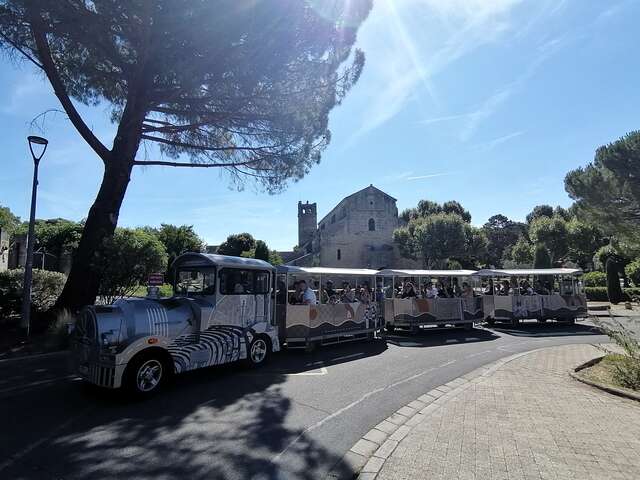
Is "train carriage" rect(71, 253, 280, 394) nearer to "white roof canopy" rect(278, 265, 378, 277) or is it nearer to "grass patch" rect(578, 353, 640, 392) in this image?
"white roof canopy" rect(278, 265, 378, 277)

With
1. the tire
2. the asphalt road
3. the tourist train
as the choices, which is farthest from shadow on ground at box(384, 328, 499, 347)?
the tire

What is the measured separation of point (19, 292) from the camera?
1319 centimetres

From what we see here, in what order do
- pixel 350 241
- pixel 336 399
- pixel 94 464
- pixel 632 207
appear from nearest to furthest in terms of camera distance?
pixel 94 464 < pixel 336 399 < pixel 632 207 < pixel 350 241

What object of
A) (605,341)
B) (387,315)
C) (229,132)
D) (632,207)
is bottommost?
(605,341)

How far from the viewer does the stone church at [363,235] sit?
5784 centimetres

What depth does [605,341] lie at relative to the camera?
13.9 meters

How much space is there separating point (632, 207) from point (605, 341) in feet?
34.7

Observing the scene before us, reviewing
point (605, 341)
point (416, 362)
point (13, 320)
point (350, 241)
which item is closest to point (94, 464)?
point (416, 362)

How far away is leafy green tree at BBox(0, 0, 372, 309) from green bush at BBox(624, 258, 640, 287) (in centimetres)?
2616

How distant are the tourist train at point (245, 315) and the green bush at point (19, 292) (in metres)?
7.42

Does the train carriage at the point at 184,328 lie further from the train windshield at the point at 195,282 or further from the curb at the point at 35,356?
the curb at the point at 35,356

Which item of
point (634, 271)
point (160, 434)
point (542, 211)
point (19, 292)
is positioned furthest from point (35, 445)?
point (542, 211)

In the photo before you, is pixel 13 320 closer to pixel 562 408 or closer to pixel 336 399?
pixel 336 399

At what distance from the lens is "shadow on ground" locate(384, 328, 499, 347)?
44.0ft
